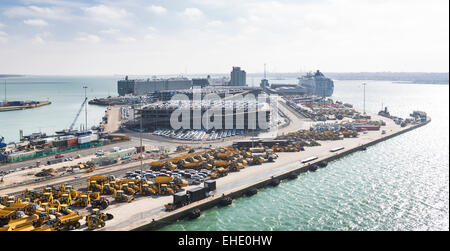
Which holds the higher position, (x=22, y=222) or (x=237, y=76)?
(x=237, y=76)

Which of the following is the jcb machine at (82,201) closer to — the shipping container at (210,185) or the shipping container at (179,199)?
the shipping container at (179,199)

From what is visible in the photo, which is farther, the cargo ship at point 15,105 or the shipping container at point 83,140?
the cargo ship at point 15,105

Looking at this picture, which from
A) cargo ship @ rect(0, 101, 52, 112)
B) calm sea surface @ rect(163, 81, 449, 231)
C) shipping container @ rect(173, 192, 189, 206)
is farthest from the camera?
cargo ship @ rect(0, 101, 52, 112)

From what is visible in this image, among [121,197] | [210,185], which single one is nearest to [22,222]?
[121,197]

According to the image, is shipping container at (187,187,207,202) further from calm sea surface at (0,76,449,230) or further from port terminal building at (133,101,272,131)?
port terminal building at (133,101,272,131)

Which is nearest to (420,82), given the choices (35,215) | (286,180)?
(286,180)

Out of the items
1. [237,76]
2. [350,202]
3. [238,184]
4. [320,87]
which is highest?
[237,76]

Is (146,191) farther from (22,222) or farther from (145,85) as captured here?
(145,85)

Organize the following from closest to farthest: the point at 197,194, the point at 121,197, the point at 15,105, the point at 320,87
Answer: the point at 121,197 < the point at 197,194 < the point at 15,105 < the point at 320,87

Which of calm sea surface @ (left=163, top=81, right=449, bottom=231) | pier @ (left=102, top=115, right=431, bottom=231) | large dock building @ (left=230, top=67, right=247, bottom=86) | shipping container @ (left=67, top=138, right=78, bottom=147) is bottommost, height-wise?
calm sea surface @ (left=163, top=81, right=449, bottom=231)

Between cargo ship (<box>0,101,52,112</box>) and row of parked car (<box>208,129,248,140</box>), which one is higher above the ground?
cargo ship (<box>0,101,52,112</box>)

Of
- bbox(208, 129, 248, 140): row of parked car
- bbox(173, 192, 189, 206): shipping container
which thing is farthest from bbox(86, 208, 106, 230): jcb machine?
bbox(208, 129, 248, 140): row of parked car

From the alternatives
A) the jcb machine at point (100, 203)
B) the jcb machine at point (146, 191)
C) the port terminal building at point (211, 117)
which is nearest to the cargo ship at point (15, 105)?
the port terminal building at point (211, 117)

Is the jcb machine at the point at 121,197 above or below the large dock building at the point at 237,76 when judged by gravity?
below
